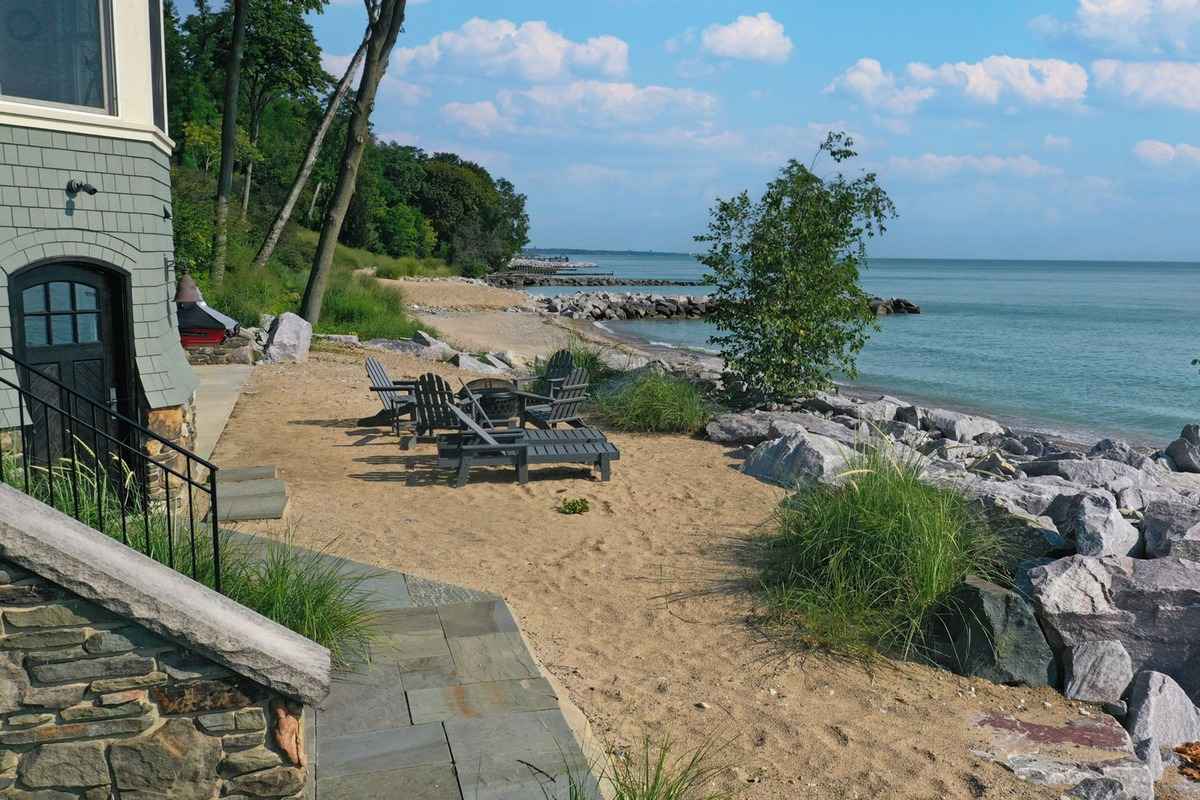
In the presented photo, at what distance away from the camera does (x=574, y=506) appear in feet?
28.3

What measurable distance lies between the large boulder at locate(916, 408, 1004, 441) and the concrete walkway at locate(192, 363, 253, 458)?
35.9ft

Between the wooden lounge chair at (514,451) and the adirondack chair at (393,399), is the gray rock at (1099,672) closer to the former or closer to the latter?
the wooden lounge chair at (514,451)

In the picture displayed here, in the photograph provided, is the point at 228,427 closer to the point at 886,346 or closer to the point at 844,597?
the point at 844,597

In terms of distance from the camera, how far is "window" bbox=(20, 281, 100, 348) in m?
7.24

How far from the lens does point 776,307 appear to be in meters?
13.5

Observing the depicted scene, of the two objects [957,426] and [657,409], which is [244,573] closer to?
[657,409]

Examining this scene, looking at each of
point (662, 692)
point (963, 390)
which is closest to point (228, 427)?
point (662, 692)

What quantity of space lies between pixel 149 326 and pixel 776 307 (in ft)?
27.2

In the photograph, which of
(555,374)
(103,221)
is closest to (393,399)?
(555,374)

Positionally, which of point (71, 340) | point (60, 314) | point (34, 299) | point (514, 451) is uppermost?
point (34, 299)

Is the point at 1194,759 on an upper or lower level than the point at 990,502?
lower

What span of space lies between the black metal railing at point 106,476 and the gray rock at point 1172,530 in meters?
6.03

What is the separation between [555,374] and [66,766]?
1001 centimetres

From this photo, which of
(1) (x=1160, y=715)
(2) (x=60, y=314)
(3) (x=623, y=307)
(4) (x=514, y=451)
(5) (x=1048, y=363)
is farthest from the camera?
(3) (x=623, y=307)
